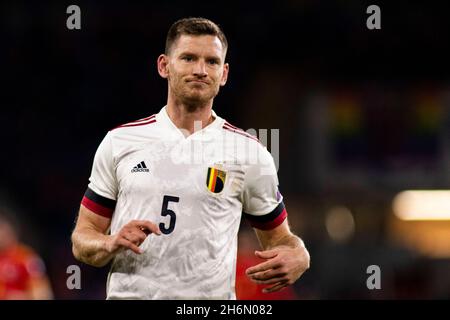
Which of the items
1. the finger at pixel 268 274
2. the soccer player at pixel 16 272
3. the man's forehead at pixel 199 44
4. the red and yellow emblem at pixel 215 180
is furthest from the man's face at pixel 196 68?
the soccer player at pixel 16 272

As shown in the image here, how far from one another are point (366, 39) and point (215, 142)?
518 inches

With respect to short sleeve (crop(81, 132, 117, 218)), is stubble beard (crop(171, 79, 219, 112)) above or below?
above

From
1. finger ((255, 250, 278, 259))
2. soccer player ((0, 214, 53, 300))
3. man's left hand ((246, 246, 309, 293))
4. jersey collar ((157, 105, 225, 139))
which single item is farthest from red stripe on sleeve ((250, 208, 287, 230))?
soccer player ((0, 214, 53, 300))

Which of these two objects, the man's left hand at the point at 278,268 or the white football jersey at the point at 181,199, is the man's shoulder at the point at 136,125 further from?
the man's left hand at the point at 278,268

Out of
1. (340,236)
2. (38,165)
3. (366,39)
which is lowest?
(340,236)

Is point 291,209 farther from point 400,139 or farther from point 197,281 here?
point 197,281

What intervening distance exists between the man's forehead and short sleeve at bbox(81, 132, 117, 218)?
0.58 meters

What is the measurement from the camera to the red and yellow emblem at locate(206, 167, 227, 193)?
402 cm

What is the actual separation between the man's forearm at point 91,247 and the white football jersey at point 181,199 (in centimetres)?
12

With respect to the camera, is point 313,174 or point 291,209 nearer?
point 291,209

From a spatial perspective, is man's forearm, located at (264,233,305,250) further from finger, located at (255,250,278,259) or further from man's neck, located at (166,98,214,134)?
man's neck, located at (166,98,214,134)

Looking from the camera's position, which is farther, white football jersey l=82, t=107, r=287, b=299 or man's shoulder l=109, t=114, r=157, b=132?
man's shoulder l=109, t=114, r=157, b=132

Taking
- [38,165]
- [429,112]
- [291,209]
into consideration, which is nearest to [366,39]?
[429,112]

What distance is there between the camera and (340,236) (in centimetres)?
1363
